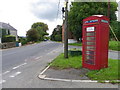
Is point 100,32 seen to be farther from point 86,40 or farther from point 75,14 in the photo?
point 75,14

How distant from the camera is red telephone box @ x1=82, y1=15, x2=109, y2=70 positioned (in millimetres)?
5902

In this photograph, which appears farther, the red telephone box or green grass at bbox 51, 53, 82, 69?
green grass at bbox 51, 53, 82, 69

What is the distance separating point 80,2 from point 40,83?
20.3 meters

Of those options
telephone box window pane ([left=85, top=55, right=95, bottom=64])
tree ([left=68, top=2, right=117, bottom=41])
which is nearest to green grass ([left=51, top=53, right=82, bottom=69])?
telephone box window pane ([left=85, top=55, right=95, bottom=64])

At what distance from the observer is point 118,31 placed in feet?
50.0

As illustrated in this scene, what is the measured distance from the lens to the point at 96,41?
19.7 feet

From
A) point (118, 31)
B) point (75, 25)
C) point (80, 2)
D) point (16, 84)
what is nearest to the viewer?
point (16, 84)

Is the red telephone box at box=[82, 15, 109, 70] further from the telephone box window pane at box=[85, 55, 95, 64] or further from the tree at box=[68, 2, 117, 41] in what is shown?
the tree at box=[68, 2, 117, 41]

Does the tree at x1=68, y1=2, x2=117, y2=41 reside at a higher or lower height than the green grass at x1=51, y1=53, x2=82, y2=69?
higher

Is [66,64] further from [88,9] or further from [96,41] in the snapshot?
[88,9]

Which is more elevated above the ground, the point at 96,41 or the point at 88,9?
the point at 88,9

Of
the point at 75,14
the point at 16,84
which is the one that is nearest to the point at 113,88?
the point at 16,84

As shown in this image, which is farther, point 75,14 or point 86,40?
point 75,14


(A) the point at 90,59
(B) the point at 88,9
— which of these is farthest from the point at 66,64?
(B) the point at 88,9
